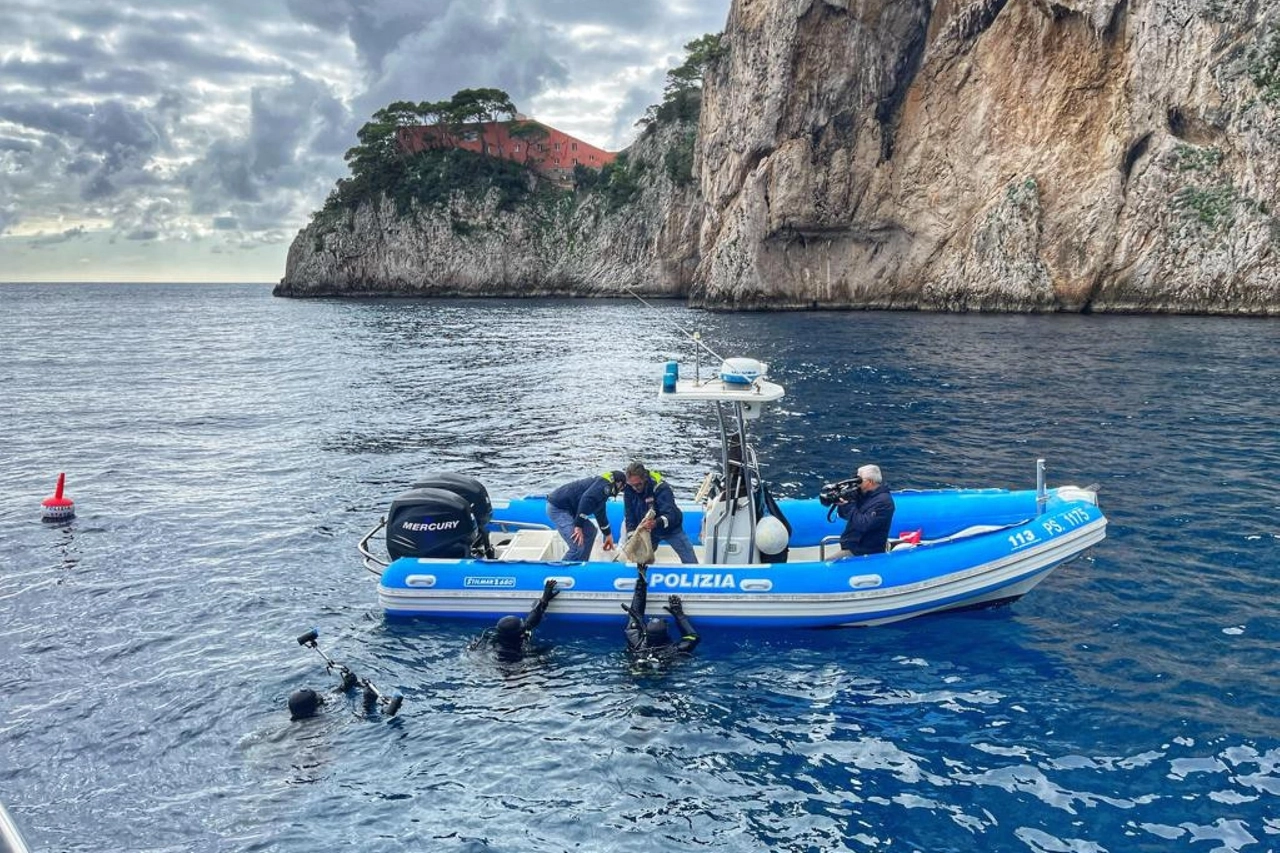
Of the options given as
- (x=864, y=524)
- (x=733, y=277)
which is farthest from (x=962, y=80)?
(x=864, y=524)

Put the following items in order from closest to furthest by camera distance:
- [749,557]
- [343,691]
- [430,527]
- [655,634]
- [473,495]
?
1. [343,691]
2. [655,634]
3. [749,557]
4. [430,527]
5. [473,495]

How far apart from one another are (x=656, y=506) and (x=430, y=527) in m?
3.33

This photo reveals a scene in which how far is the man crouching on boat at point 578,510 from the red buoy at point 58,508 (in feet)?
36.1

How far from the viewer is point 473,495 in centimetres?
1321

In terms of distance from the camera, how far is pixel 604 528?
12.9m

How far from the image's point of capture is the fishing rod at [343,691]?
962cm

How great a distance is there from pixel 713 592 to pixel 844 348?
102 feet

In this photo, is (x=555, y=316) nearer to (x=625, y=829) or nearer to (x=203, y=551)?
(x=203, y=551)

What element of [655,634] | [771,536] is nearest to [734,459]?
[771,536]

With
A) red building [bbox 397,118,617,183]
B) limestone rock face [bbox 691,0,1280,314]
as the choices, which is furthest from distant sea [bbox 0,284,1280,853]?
red building [bbox 397,118,617,183]

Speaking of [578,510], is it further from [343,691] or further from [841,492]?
[343,691]

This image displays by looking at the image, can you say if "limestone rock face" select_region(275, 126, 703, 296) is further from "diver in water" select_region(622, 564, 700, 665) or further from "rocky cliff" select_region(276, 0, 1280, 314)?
"diver in water" select_region(622, 564, 700, 665)

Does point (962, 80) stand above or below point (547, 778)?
above

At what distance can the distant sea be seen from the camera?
7805mm
